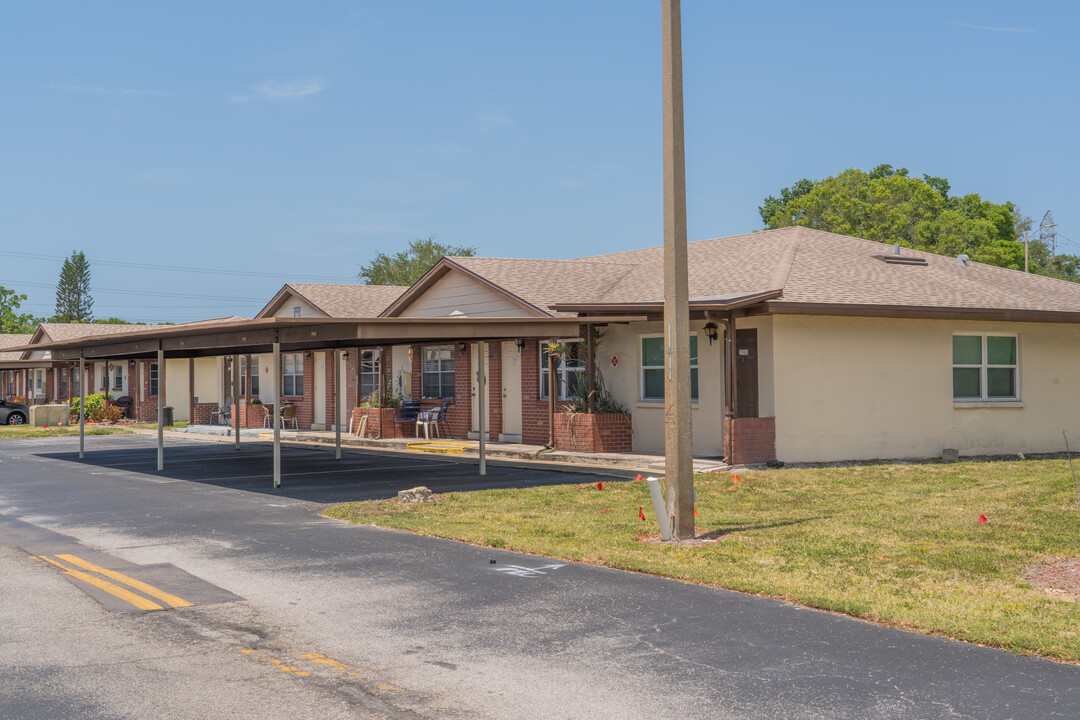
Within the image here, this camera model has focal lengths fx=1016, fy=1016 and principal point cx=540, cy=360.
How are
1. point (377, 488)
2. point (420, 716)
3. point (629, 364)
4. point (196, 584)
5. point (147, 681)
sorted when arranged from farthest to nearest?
1. point (629, 364)
2. point (377, 488)
3. point (196, 584)
4. point (147, 681)
5. point (420, 716)

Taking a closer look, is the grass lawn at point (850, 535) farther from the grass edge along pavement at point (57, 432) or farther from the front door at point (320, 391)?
the grass edge along pavement at point (57, 432)

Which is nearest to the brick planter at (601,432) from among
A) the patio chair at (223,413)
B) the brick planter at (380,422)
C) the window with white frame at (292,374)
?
the brick planter at (380,422)

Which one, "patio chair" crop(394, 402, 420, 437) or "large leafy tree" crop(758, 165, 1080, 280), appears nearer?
"patio chair" crop(394, 402, 420, 437)

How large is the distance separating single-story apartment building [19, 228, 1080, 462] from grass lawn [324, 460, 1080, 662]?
2.02m

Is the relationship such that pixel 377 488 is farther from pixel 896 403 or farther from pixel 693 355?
pixel 896 403

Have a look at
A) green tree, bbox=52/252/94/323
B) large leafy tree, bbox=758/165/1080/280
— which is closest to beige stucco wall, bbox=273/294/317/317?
large leafy tree, bbox=758/165/1080/280

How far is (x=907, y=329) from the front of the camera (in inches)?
775

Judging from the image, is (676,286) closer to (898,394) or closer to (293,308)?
(898,394)

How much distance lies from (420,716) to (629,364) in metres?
15.9

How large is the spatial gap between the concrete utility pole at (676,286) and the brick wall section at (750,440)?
24.5 ft

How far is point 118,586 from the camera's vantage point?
8.55 m

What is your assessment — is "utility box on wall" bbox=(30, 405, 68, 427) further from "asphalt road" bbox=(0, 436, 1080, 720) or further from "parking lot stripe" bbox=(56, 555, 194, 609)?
"parking lot stripe" bbox=(56, 555, 194, 609)

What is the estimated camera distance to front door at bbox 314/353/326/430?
32688mm

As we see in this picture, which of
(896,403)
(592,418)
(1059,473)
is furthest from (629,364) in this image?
(1059,473)
